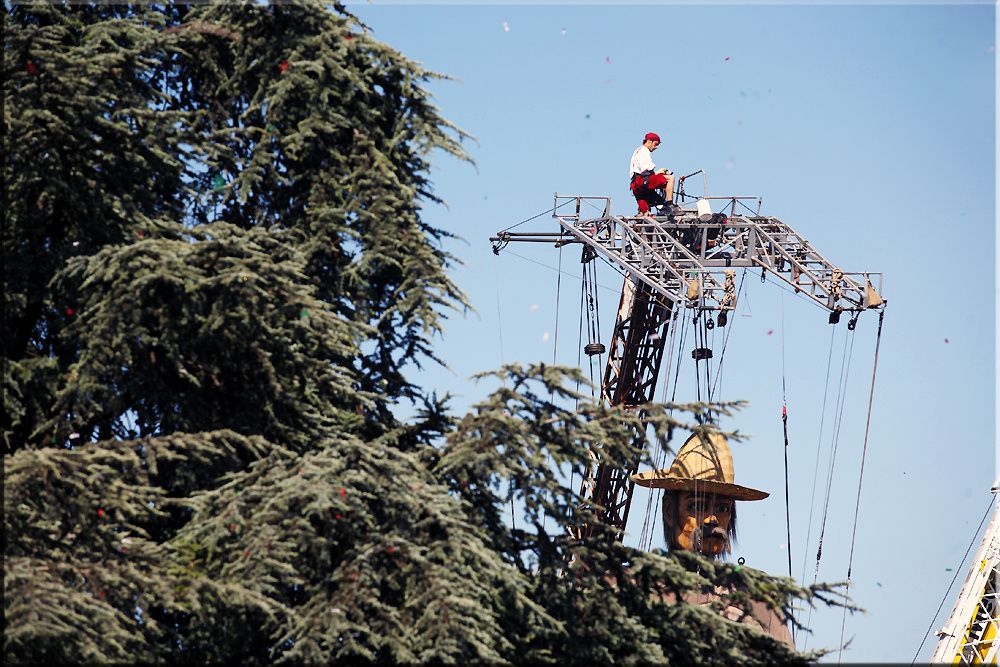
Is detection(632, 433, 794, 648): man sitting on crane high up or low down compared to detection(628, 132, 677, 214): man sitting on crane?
down

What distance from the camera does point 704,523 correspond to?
77.4 ft

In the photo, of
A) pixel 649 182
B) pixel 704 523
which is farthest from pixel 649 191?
pixel 704 523

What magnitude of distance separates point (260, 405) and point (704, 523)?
1023 cm

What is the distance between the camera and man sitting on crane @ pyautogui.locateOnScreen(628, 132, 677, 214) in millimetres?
25109

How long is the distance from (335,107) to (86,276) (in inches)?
126

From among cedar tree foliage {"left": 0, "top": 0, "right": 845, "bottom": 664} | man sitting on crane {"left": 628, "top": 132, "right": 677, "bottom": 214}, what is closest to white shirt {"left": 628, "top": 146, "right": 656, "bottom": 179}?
man sitting on crane {"left": 628, "top": 132, "right": 677, "bottom": 214}

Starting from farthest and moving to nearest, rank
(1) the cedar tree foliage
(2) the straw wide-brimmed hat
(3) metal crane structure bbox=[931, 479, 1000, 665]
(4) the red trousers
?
(3) metal crane structure bbox=[931, 479, 1000, 665]
(4) the red trousers
(2) the straw wide-brimmed hat
(1) the cedar tree foliage

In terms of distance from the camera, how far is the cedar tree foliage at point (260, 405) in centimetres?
1317

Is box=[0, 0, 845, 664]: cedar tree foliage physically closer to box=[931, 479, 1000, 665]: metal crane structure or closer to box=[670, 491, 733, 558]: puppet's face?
box=[670, 491, 733, 558]: puppet's face

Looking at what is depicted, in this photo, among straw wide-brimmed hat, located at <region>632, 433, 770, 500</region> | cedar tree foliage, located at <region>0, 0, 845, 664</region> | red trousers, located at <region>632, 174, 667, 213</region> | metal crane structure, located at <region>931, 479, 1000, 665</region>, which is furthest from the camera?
metal crane structure, located at <region>931, 479, 1000, 665</region>

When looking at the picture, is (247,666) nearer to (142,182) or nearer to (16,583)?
(16,583)

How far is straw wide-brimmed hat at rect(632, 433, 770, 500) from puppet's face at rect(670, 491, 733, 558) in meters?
0.17

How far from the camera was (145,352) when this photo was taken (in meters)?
14.3

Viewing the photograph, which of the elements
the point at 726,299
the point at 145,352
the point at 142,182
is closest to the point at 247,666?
the point at 145,352
